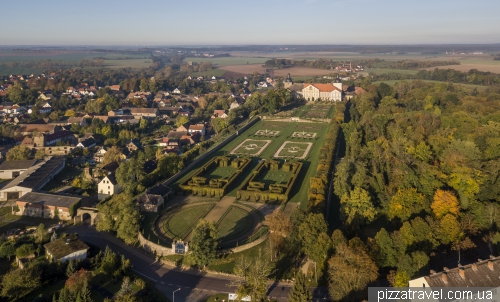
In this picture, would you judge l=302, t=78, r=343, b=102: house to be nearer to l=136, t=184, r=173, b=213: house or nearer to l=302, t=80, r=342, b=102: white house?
l=302, t=80, r=342, b=102: white house

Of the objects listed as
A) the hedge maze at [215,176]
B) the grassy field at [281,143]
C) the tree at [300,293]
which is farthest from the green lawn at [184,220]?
the tree at [300,293]

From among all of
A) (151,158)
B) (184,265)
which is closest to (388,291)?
(184,265)

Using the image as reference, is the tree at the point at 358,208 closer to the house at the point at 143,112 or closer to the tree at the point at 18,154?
the tree at the point at 18,154

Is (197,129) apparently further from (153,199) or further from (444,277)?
(444,277)

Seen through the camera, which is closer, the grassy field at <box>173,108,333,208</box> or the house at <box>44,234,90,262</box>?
the house at <box>44,234,90,262</box>

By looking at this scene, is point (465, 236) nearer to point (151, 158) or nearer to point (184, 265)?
point (184, 265)

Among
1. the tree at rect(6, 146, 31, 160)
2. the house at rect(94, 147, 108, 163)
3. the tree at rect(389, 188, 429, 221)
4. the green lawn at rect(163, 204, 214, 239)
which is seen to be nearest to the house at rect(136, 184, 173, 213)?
the green lawn at rect(163, 204, 214, 239)

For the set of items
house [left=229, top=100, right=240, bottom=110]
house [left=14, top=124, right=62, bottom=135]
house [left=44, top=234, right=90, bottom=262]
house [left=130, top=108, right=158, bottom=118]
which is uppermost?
house [left=229, top=100, right=240, bottom=110]

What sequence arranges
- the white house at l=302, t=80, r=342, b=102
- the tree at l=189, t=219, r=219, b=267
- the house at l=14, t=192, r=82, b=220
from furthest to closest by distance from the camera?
1. the white house at l=302, t=80, r=342, b=102
2. the house at l=14, t=192, r=82, b=220
3. the tree at l=189, t=219, r=219, b=267
